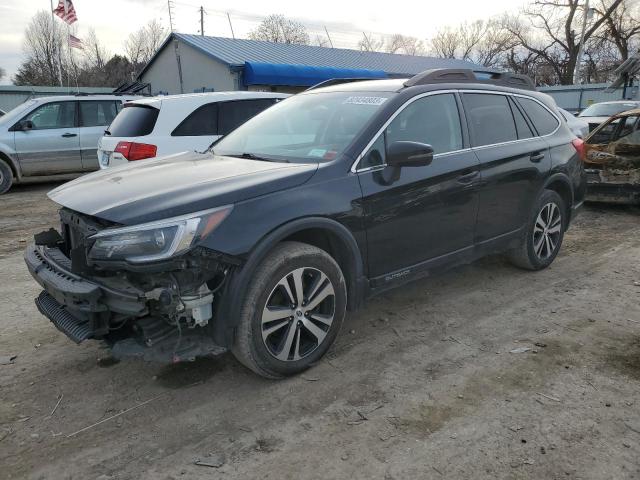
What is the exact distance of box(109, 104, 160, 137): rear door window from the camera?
679 centimetres

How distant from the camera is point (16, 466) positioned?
2.55 meters

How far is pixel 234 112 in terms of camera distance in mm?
7266

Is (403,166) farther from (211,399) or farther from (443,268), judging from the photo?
(211,399)

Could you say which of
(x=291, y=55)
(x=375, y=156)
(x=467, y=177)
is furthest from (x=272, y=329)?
(x=291, y=55)

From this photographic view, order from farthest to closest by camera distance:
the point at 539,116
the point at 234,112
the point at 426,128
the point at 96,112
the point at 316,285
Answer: the point at 96,112, the point at 234,112, the point at 539,116, the point at 426,128, the point at 316,285

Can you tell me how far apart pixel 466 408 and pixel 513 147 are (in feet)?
8.40

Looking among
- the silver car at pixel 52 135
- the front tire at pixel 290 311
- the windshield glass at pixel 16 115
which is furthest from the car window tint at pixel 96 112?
the front tire at pixel 290 311

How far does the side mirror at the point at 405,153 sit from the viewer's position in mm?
3426

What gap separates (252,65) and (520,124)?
1742cm

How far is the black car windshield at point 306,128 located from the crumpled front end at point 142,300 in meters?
1.20

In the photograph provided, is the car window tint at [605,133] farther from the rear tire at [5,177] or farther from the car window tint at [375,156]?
the rear tire at [5,177]

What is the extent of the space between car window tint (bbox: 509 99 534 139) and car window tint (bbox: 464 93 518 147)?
0.20ft

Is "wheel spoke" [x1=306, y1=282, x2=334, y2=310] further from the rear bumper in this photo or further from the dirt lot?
the rear bumper

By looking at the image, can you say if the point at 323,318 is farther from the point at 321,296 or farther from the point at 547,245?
the point at 547,245
